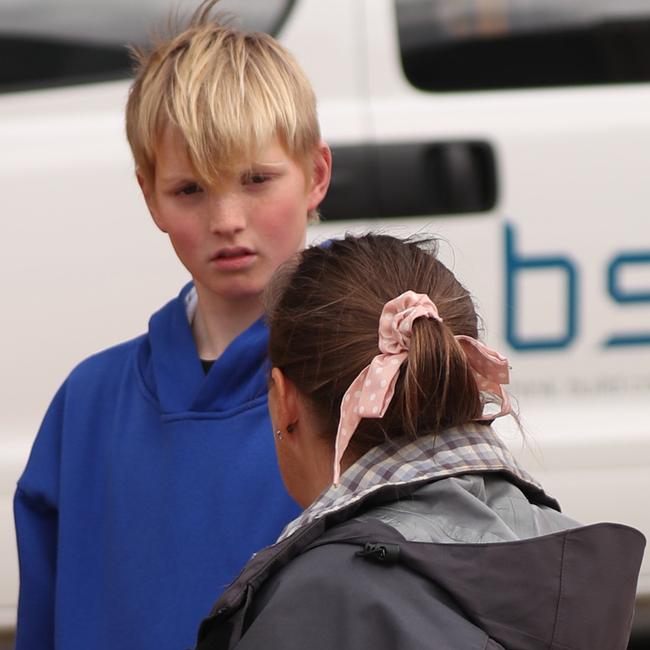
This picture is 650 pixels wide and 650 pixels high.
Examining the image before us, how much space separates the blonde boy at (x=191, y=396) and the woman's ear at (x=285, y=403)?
246mm

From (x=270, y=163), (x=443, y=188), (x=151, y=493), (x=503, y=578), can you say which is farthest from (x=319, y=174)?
(x=443, y=188)

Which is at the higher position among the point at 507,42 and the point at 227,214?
the point at 507,42

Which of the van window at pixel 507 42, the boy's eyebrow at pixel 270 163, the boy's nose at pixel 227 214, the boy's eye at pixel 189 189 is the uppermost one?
the van window at pixel 507 42

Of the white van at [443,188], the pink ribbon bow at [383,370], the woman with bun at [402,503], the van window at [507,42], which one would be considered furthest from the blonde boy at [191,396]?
the van window at [507,42]

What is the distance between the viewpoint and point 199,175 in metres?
1.82

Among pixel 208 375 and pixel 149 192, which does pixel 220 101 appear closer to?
pixel 149 192

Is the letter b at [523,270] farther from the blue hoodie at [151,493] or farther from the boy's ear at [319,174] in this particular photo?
the blue hoodie at [151,493]

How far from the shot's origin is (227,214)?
1.84m

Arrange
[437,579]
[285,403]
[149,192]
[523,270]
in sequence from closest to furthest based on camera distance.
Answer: [437,579] → [285,403] → [149,192] → [523,270]

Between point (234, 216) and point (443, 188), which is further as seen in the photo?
point (443, 188)

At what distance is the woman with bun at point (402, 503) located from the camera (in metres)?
1.36

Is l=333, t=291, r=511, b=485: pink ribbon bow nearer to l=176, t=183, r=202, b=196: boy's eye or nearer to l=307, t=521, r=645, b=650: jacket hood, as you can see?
l=307, t=521, r=645, b=650: jacket hood

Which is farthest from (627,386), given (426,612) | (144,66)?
(426,612)

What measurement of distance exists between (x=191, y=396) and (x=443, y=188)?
3.83ft
